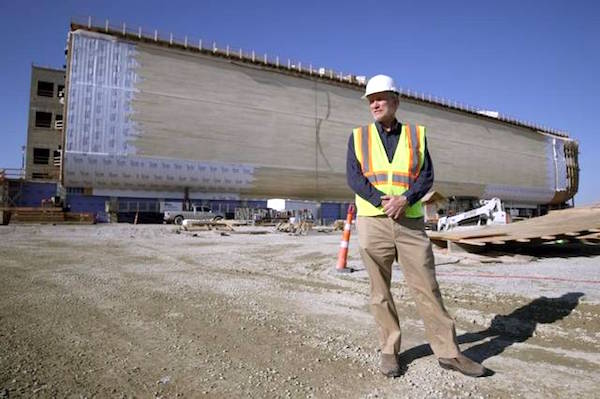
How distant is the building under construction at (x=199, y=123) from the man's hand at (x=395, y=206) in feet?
99.6

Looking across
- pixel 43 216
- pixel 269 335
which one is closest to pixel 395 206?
pixel 269 335

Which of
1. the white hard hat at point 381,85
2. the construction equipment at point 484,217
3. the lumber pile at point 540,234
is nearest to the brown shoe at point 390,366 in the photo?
the white hard hat at point 381,85

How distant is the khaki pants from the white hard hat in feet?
3.12

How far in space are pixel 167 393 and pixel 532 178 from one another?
6620 centimetres

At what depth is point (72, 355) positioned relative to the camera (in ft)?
8.58

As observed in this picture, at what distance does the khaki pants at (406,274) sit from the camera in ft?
8.50

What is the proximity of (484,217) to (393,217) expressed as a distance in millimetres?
16631

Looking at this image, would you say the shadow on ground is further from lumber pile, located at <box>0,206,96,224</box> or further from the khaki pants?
lumber pile, located at <box>0,206,96,224</box>

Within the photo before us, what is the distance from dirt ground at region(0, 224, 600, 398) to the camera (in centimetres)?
225

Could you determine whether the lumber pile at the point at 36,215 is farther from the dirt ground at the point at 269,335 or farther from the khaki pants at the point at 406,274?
the khaki pants at the point at 406,274

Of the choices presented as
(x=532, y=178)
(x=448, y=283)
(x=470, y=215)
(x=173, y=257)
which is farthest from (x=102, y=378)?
(x=532, y=178)

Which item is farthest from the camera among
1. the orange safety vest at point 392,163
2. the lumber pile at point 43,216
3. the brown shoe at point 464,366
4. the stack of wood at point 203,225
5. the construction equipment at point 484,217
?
the lumber pile at point 43,216

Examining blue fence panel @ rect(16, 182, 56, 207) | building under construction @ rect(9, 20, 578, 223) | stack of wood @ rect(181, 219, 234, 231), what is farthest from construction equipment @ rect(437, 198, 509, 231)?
blue fence panel @ rect(16, 182, 56, 207)

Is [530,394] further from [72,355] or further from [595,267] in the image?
[595,267]
